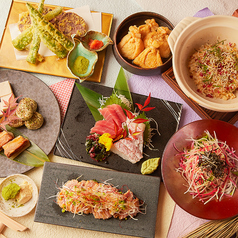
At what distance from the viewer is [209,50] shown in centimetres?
224

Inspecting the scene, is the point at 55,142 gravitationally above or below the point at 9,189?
above

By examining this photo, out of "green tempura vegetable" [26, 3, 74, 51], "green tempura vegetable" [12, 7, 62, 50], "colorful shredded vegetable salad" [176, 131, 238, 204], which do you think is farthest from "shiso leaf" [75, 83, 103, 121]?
"colorful shredded vegetable salad" [176, 131, 238, 204]

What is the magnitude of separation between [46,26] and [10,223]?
7.37ft

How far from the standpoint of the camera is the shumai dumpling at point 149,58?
8.29 ft

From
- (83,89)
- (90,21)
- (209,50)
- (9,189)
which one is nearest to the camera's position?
(209,50)

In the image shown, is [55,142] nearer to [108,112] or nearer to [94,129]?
[94,129]

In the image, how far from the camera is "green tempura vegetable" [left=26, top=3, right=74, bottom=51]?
260 cm

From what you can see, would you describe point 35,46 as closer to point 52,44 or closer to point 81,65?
point 52,44

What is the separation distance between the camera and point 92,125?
→ 267cm

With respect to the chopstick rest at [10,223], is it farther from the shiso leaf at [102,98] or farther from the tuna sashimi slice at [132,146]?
the shiso leaf at [102,98]

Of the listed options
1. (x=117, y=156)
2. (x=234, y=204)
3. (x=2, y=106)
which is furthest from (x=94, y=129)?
(x=234, y=204)

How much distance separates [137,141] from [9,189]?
58.7 inches

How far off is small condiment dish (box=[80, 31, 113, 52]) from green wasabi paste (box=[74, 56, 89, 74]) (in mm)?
146

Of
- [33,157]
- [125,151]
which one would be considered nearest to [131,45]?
[125,151]
